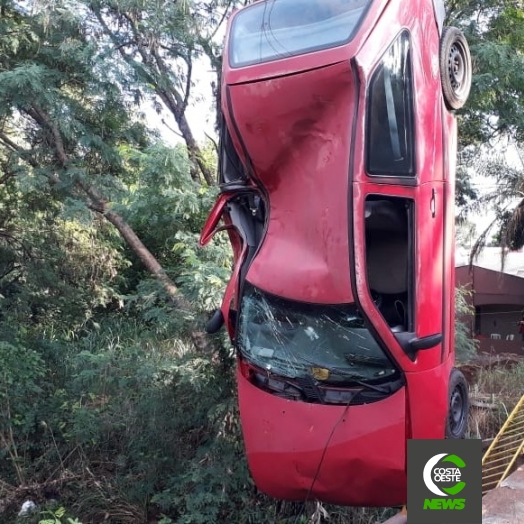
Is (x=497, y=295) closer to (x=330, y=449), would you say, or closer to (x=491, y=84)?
(x=491, y=84)

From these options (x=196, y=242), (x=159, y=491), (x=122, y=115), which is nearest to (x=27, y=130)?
(x=122, y=115)

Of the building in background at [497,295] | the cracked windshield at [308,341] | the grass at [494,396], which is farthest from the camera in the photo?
the building in background at [497,295]

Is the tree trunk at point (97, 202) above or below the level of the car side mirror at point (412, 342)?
above

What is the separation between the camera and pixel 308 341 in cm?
409

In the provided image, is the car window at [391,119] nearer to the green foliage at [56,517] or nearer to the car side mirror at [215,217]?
the car side mirror at [215,217]

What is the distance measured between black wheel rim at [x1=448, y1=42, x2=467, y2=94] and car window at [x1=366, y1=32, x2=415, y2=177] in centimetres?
63

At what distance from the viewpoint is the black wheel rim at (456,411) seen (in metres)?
4.04

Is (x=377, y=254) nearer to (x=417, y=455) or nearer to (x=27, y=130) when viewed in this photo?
(x=417, y=455)

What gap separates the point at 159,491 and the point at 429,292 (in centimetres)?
412

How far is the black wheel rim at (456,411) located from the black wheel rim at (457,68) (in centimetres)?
214

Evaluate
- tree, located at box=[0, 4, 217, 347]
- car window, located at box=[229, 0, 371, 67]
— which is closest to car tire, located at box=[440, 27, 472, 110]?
car window, located at box=[229, 0, 371, 67]

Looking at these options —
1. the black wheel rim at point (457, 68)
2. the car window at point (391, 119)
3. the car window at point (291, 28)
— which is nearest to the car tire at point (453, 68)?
the black wheel rim at point (457, 68)

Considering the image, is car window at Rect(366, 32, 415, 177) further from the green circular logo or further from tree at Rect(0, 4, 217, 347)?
tree at Rect(0, 4, 217, 347)

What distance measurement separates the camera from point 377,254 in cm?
408
